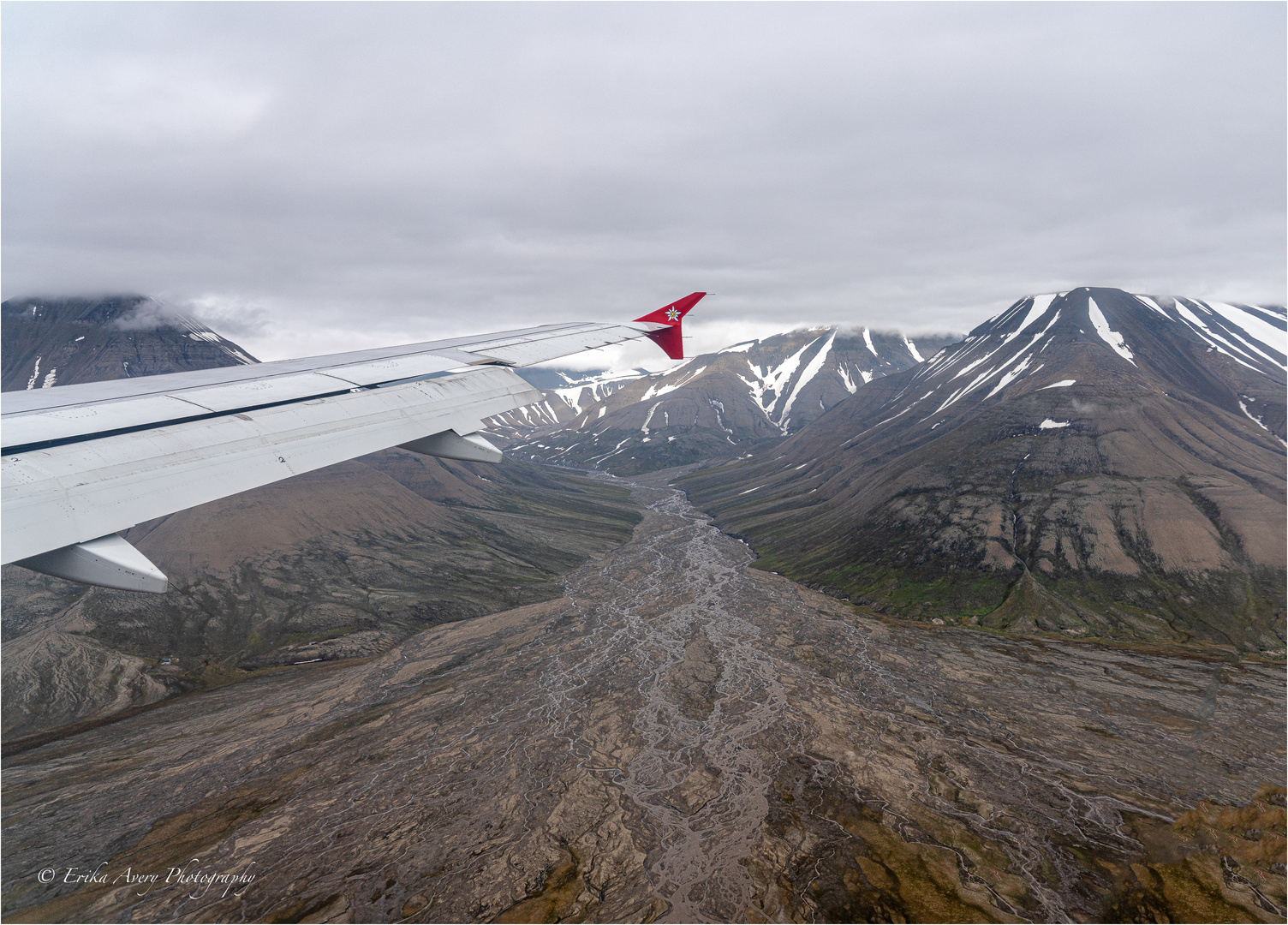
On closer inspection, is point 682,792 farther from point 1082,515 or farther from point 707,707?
point 1082,515

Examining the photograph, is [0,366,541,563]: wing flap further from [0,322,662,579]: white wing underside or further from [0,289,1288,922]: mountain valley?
[0,289,1288,922]: mountain valley

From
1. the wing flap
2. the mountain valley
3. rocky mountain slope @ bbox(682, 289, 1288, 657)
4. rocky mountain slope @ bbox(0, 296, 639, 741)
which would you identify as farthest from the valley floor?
the wing flap

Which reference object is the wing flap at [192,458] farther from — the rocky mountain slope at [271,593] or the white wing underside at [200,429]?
the rocky mountain slope at [271,593]

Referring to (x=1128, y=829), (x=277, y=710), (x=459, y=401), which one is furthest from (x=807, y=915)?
(x=277, y=710)

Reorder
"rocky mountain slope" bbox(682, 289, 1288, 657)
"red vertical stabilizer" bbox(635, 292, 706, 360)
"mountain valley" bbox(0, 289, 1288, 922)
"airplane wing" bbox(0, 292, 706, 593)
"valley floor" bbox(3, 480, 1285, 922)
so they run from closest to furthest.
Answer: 1. "airplane wing" bbox(0, 292, 706, 593)
2. "red vertical stabilizer" bbox(635, 292, 706, 360)
3. "valley floor" bbox(3, 480, 1285, 922)
4. "mountain valley" bbox(0, 289, 1288, 922)
5. "rocky mountain slope" bbox(682, 289, 1288, 657)

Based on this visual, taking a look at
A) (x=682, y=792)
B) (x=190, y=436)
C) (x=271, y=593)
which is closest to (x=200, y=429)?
(x=190, y=436)

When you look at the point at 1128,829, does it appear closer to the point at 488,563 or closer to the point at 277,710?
the point at 277,710
